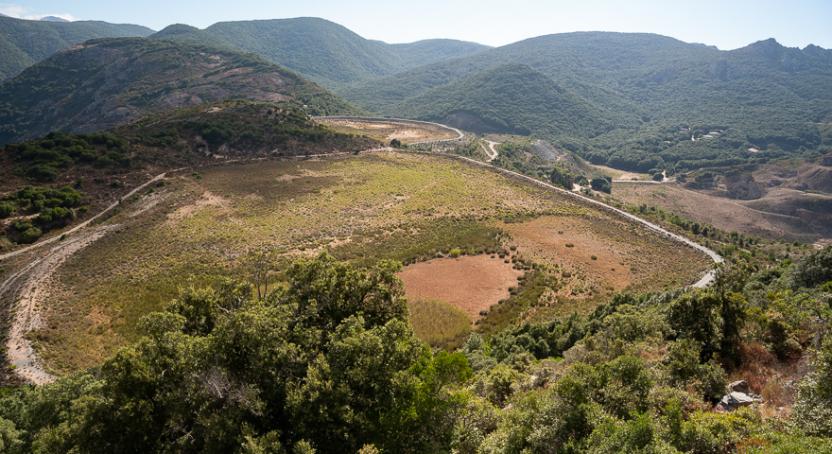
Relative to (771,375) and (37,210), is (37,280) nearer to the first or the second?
(37,210)

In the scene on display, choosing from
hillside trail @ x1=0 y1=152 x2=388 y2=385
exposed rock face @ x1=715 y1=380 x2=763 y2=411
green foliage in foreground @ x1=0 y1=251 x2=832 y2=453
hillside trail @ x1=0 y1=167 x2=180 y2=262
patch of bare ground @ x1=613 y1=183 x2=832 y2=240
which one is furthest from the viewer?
patch of bare ground @ x1=613 y1=183 x2=832 y2=240

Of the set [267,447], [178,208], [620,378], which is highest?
[620,378]

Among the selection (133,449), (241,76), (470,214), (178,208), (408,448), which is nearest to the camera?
(133,449)

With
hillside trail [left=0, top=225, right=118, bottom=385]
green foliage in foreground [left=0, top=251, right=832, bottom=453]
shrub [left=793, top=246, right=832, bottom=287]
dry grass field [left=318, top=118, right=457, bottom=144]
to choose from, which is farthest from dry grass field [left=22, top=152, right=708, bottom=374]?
dry grass field [left=318, top=118, right=457, bottom=144]

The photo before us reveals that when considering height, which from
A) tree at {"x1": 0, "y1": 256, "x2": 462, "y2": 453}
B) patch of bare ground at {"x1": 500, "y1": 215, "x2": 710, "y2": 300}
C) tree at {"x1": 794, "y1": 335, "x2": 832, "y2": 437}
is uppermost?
tree at {"x1": 794, "y1": 335, "x2": 832, "y2": 437}

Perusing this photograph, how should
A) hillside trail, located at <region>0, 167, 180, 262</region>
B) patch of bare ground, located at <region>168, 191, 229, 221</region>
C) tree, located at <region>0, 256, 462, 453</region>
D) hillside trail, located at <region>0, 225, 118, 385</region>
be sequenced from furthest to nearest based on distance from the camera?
patch of bare ground, located at <region>168, 191, 229, 221</region> → hillside trail, located at <region>0, 167, 180, 262</region> → hillside trail, located at <region>0, 225, 118, 385</region> → tree, located at <region>0, 256, 462, 453</region>

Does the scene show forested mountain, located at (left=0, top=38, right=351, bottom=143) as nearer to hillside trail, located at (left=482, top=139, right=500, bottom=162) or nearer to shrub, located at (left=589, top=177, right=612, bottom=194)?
hillside trail, located at (left=482, top=139, right=500, bottom=162)

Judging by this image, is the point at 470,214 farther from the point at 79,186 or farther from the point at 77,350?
the point at 79,186

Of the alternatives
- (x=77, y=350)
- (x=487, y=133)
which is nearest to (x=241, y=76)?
(x=487, y=133)
